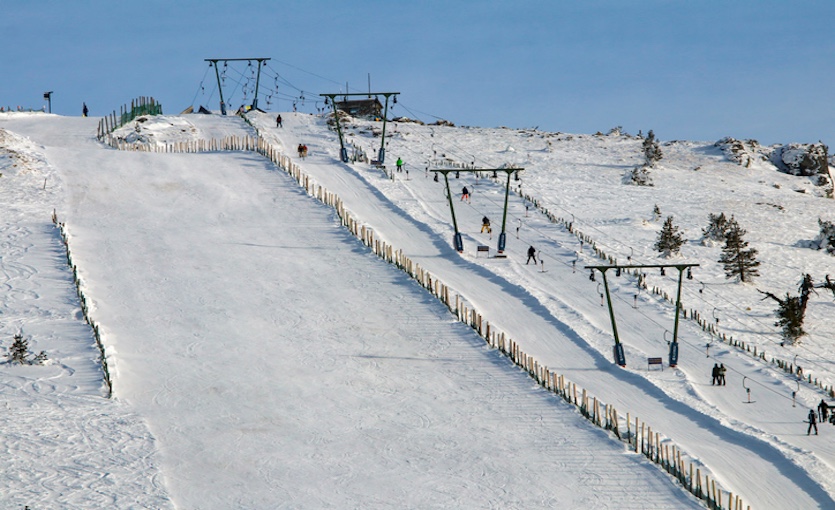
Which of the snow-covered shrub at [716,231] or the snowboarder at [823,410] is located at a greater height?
the snow-covered shrub at [716,231]

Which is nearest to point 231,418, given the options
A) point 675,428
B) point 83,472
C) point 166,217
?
point 83,472

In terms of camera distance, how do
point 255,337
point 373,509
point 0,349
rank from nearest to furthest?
1. point 373,509
2. point 0,349
3. point 255,337

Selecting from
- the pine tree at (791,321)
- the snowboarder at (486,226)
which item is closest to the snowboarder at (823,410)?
the pine tree at (791,321)

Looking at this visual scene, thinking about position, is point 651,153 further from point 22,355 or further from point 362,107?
point 22,355

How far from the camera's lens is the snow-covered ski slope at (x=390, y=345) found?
2911cm

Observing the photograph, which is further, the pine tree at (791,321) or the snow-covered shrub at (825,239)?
the snow-covered shrub at (825,239)

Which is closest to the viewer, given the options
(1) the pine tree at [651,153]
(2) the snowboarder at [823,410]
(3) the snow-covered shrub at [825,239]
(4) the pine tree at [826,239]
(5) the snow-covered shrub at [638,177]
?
(2) the snowboarder at [823,410]

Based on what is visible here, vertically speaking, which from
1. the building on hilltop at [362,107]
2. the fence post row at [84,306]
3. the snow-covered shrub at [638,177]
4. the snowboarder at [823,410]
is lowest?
the snowboarder at [823,410]

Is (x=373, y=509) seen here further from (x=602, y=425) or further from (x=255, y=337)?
(x=255, y=337)

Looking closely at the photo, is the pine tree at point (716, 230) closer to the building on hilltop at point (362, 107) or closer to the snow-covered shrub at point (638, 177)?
the snow-covered shrub at point (638, 177)

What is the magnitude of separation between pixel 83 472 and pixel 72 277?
17.7 m

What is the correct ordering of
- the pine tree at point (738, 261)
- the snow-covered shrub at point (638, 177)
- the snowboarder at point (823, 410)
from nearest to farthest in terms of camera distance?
the snowboarder at point (823, 410), the pine tree at point (738, 261), the snow-covered shrub at point (638, 177)

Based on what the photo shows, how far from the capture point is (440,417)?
108ft

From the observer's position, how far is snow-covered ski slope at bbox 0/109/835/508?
1146 inches
